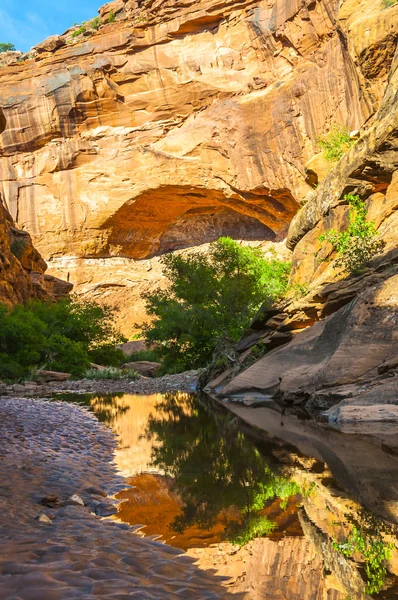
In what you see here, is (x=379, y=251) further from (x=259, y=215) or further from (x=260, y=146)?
(x=259, y=215)

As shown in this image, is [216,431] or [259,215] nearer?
[216,431]

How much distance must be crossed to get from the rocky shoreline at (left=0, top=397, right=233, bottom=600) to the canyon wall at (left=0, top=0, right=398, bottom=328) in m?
36.5

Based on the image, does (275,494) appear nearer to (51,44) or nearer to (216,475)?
(216,475)

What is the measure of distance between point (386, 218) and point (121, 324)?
35.4 metres

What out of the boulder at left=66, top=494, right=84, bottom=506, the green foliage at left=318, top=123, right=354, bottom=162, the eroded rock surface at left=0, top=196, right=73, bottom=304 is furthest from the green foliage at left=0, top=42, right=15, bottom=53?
the boulder at left=66, top=494, right=84, bottom=506

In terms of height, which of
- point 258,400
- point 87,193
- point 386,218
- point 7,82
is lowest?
point 258,400

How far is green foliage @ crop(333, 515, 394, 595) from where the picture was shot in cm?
266

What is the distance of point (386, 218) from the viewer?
16828 millimetres

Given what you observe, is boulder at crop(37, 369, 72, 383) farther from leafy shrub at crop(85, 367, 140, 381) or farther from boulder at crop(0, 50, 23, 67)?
boulder at crop(0, 50, 23, 67)

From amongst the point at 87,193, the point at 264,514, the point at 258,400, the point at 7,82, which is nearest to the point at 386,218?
the point at 258,400

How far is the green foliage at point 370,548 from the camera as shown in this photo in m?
2.66

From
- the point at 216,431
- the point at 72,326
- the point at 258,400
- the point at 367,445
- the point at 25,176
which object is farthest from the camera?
the point at 25,176

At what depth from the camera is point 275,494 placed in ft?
14.6

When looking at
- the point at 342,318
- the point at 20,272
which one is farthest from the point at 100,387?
the point at 20,272
